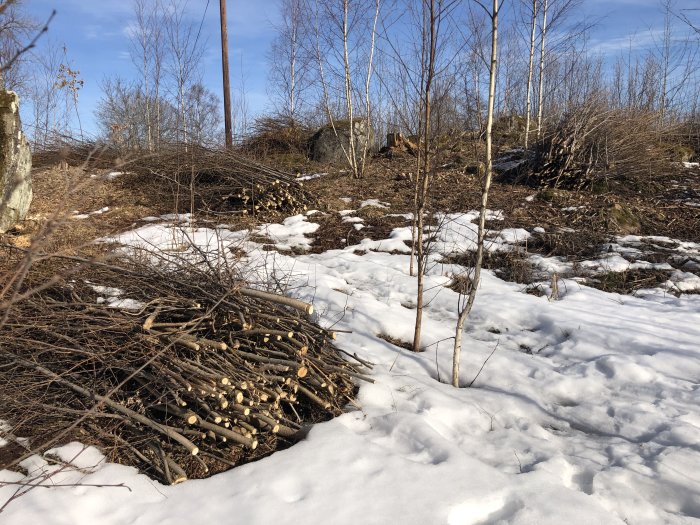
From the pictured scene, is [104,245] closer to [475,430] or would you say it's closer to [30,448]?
[30,448]

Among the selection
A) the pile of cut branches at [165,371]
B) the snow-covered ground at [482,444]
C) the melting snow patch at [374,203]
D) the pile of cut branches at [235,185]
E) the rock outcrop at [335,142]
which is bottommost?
the snow-covered ground at [482,444]

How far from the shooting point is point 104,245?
170 inches

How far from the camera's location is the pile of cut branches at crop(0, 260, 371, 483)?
8.14ft

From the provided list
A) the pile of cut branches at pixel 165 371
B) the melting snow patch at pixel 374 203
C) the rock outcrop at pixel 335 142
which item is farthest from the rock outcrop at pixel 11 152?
the rock outcrop at pixel 335 142

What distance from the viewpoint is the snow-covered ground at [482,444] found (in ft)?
7.02

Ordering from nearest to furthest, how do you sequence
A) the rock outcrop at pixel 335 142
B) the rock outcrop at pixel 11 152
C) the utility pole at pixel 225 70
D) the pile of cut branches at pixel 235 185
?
1. the rock outcrop at pixel 11 152
2. the pile of cut branches at pixel 235 185
3. the utility pole at pixel 225 70
4. the rock outcrop at pixel 335 142

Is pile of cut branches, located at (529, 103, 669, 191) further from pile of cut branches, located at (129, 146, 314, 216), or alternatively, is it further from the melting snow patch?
pile of cut branches, located at (129, 146, 314, 216)

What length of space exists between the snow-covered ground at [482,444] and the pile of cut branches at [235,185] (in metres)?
4.54

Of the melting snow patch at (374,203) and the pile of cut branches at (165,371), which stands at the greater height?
the melting snow patch at (374,203)

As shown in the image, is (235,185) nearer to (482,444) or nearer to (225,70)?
(225,70)

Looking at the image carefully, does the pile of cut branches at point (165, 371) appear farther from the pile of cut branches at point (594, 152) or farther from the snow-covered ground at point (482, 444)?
the pile of cut branches at point (594, 152)

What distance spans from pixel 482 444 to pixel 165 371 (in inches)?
72.2

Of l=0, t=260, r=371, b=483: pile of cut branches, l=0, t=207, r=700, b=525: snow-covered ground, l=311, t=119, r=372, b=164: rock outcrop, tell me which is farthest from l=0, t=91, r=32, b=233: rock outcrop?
l=311, t=119, r=372, b=164: rock outcrop

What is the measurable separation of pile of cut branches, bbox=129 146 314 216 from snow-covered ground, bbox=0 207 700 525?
454 centimetres
